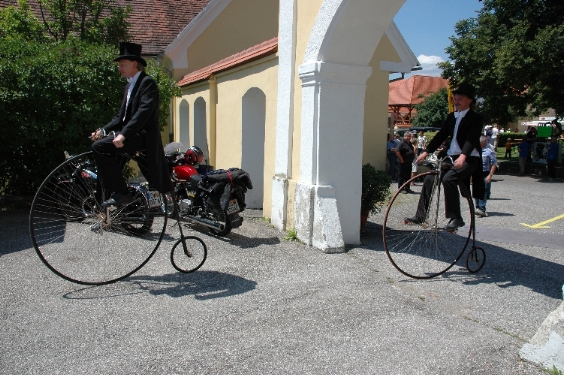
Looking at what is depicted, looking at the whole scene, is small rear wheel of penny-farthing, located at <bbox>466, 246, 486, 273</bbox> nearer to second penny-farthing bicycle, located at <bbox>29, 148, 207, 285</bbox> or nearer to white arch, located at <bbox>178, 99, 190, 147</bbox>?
second penny-farthing bicycle, located at <bbox>29, 148, 207, 285</bbox>

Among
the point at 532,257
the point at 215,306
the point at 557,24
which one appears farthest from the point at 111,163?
the point at 557,24

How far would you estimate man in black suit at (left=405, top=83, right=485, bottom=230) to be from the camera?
5473 mm

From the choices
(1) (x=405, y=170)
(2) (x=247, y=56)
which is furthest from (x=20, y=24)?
(1) (x=405, y=170)

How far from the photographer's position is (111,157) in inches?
189

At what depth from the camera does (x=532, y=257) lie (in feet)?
22.4

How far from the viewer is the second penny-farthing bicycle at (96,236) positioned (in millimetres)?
5145

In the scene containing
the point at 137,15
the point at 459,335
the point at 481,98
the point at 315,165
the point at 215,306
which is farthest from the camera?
the point at 481,98

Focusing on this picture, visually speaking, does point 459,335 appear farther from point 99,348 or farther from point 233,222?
point 233,222

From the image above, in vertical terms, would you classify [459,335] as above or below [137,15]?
below

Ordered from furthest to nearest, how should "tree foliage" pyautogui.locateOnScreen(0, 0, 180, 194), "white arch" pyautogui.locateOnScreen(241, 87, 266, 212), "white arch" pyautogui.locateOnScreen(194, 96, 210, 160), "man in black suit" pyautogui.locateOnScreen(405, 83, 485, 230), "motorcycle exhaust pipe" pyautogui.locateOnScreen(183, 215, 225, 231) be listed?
"white arch" pyautogui.locateOnScreen(194, 96, 210, 160), "white arch" pyautogui.locateOnScreen(241, 87, 266, 212), "tree foliage" pyautogui.locateOnScreen(0, 0, 180, 194), "motorcycle exhaust pipe" pyautogui.locateOnScreen(183, 215, 225, 231), "man in black suit" pyautogui.locateOnScreen(405, 83, 485, 230)

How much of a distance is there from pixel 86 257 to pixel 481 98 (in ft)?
65.1

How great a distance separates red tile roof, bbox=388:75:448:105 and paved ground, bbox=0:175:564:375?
35.2m

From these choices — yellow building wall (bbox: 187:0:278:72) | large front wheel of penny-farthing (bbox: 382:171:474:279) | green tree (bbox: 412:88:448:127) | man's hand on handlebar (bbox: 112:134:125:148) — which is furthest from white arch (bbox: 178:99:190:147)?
green tree (bbox: 412:88:448:127)

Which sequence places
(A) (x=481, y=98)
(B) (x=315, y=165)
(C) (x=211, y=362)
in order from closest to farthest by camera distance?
(C) (x=211, y=362), (B) (x=315, y=165), (A) (x=481, y=98)
